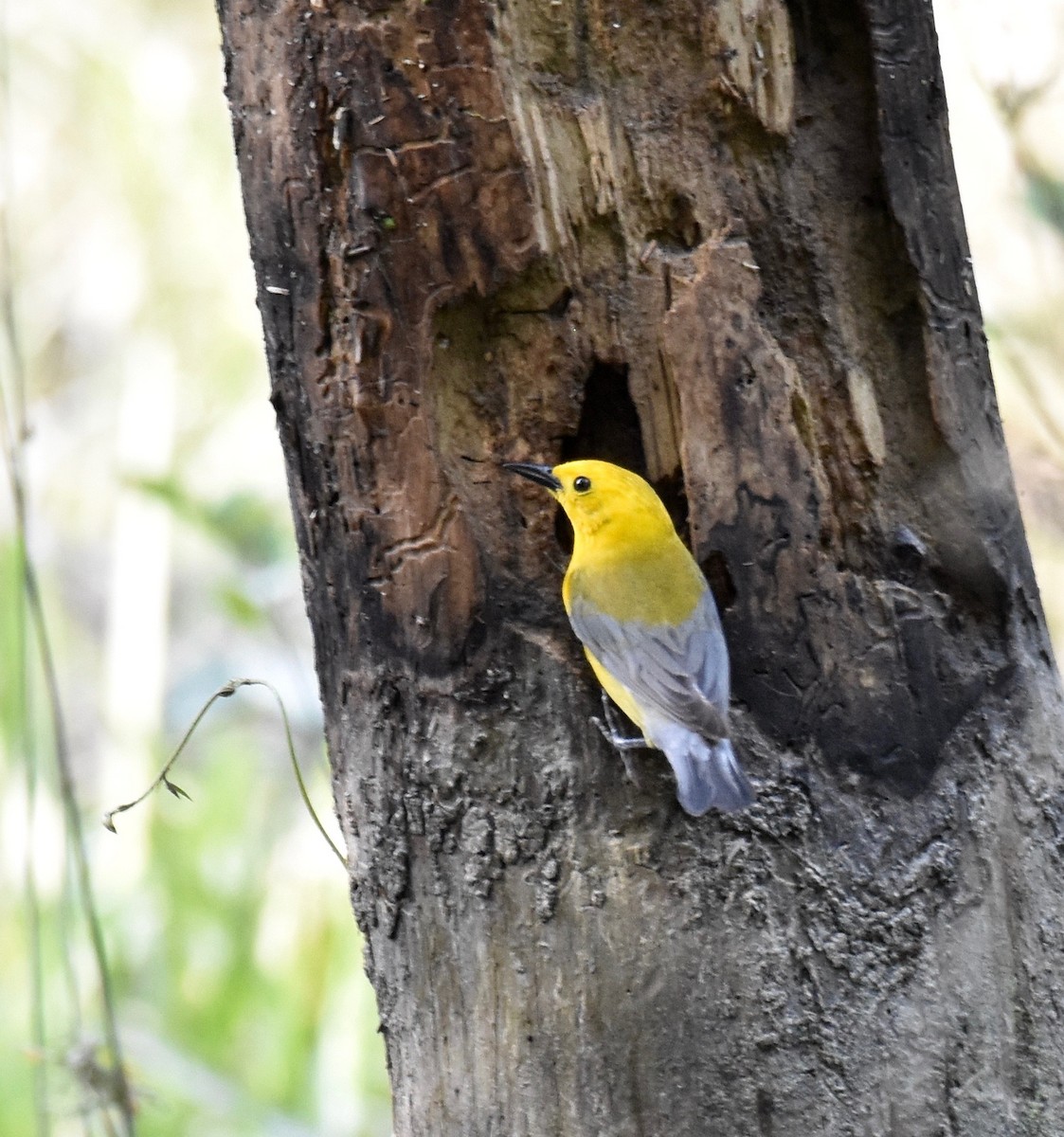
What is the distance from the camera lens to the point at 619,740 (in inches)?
88.4

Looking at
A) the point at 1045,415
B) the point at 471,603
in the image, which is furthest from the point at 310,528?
the point at 1045,415

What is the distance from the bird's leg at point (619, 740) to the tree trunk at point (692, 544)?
3cm

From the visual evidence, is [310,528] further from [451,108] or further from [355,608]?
[451,108]

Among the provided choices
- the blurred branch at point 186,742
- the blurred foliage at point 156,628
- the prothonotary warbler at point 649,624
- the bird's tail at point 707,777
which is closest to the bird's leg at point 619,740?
the prothonotary warbler at point 649,624

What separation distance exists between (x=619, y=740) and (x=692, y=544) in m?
0.39

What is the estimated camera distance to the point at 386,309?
2275mm

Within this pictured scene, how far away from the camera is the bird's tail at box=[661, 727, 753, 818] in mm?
2064

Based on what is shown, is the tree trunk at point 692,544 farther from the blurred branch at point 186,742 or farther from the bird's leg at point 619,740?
the blurred branch at point 186,742

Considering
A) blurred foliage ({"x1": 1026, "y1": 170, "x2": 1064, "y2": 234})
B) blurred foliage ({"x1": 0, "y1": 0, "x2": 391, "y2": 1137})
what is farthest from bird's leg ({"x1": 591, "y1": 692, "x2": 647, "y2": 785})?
blurred foliage ({"x1": 1026, "y1": 170, "x2": 1064, "y2": 234})

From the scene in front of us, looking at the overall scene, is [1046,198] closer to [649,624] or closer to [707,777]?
[649,624]

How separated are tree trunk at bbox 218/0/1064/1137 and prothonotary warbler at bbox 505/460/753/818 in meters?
0.07

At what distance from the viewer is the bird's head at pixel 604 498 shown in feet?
8.16

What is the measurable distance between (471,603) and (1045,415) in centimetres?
233

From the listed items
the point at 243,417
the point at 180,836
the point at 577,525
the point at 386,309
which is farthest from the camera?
the point at 243,417
